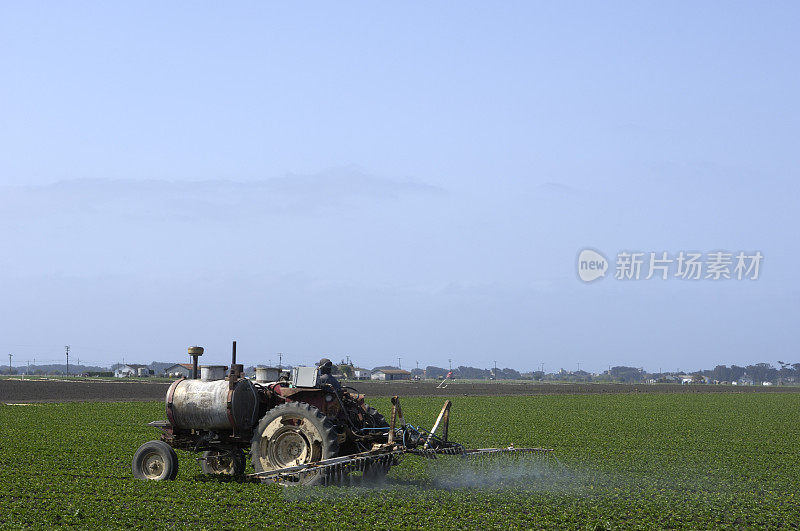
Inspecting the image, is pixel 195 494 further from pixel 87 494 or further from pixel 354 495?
pixel 354 495

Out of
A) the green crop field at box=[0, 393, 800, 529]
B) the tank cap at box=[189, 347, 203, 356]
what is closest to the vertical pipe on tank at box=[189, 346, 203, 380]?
the tank cap at box=[189, 347, 203, 356]

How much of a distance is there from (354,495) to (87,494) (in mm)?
4983

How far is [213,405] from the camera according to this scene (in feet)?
54.3

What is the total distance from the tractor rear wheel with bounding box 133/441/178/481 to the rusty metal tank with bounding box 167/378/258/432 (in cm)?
59

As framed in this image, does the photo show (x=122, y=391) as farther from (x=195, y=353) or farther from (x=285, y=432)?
(x=285, y=432)

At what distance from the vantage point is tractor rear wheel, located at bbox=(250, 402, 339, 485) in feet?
50.7

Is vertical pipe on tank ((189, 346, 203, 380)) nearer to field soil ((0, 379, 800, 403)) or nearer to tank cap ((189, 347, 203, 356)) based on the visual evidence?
tank cap ((189, 347, 203, 356))

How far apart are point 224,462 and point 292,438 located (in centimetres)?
268

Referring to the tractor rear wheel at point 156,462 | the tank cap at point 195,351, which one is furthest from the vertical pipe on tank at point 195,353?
the tractor rear wheel at point 156,462

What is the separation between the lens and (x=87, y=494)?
15.0 metres

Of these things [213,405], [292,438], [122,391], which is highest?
[213,405]

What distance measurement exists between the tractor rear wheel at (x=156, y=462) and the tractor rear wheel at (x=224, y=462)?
97 centimetres

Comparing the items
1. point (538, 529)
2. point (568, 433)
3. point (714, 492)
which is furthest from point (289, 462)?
point (568, 433)

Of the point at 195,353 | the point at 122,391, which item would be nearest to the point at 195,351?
the point at 195,353
